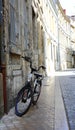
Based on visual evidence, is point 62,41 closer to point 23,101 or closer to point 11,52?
point 11,52

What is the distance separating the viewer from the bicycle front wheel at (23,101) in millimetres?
7186

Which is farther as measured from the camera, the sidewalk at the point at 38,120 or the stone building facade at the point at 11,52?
the stone building facade at the point at 11,52

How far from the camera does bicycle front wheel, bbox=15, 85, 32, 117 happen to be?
283 inches

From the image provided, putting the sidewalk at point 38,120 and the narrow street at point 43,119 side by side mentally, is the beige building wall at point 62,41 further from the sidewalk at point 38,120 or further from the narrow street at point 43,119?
the sidewalk at point 38,120

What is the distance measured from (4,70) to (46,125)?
1.49m

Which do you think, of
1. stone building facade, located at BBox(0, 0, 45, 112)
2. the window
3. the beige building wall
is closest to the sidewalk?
stone building facade, located at BBox(0, 0, 45, 112)

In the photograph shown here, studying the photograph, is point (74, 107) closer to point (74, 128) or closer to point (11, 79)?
point (11, 79)

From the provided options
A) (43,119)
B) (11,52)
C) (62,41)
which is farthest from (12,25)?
(62,41)

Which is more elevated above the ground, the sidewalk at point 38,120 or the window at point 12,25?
the window at point 12,25

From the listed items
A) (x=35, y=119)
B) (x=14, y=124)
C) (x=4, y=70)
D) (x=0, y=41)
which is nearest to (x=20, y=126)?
(x=14, y=124)

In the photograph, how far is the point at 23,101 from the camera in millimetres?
7359

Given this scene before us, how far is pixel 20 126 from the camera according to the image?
6.01 m

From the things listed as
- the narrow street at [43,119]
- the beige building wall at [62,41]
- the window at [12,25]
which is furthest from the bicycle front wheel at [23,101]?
the beige building wall at [62,41]

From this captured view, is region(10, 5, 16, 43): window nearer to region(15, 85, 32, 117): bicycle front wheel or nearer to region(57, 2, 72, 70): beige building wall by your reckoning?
region(15, 85, 32, 117): bicycle front wheel
